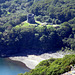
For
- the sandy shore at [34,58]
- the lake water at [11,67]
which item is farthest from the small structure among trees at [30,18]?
the lake water at [11,67]

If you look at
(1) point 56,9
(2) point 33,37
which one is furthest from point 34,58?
(1) point 56,9

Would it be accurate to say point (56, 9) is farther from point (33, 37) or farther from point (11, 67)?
point (11, 67)

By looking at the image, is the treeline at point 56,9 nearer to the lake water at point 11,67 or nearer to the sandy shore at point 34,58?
the sandy shore at point 34,58

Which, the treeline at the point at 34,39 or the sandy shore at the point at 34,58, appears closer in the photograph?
the sandy shore at the point at 34,58

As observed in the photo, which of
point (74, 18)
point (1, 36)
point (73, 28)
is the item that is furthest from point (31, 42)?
point (74, 18)

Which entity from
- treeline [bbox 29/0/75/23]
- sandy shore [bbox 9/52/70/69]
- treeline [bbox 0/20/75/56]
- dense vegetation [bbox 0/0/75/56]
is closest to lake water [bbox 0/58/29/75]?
sandy shore [bbox 9/52/70/69]

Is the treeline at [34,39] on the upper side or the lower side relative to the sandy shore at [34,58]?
upper

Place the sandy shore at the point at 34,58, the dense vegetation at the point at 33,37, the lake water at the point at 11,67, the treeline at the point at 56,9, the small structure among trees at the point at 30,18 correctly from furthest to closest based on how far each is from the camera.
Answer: the treeline at the point at 56,9 → the small structure among trees at the point at 30,18 → the dense vegetation at the point at 33,37 → the sandy shore at the point at 34,58 → the lake water at the point at 11,67

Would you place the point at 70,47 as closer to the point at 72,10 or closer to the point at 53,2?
the point at 72,10

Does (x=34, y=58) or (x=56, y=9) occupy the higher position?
(x=56, y=9)
